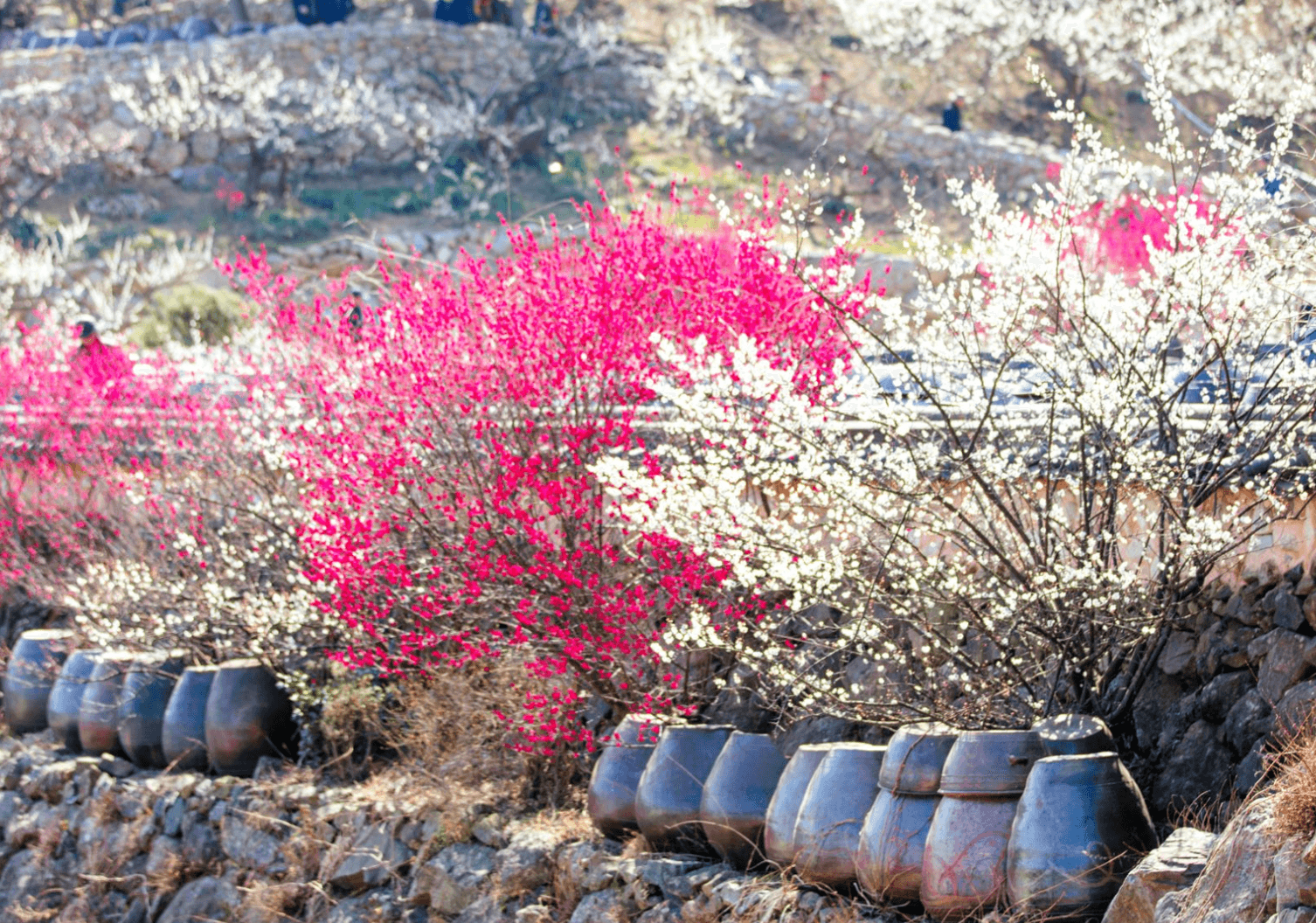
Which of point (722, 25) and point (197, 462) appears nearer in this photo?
point (197, 462)

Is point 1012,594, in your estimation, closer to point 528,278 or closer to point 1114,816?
point 1114,816

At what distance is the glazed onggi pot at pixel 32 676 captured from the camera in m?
8.36

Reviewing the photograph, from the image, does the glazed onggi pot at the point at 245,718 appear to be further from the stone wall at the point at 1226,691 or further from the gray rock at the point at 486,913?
the stone wall at the point at 1226,691

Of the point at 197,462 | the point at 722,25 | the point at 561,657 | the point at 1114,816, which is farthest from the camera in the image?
the point at 722,25

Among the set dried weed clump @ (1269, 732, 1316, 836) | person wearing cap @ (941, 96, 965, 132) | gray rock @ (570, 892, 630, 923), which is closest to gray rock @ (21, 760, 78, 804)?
gray rock @ (570, 892, 630, 923)

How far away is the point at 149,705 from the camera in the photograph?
7.43 meters

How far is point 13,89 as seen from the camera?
26375 millimetres

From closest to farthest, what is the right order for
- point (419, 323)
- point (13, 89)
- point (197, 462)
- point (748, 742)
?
point (748, 742) < point (419, 323) < point (197, 462) < point (13, 89)

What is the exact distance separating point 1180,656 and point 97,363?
7332mm

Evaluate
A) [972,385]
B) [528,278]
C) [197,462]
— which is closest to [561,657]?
[528,278]

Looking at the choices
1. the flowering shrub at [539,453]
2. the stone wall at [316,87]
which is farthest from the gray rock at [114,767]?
the stone wall at [316,87]

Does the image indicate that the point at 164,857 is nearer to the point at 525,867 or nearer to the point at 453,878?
the point at 453,878

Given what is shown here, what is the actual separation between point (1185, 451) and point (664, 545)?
191 centimetres

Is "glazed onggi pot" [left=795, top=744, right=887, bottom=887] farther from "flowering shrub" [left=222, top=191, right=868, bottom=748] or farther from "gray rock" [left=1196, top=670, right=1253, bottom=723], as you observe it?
"gray rock" [left=1196, top=670, right=1253, bottom=723]
